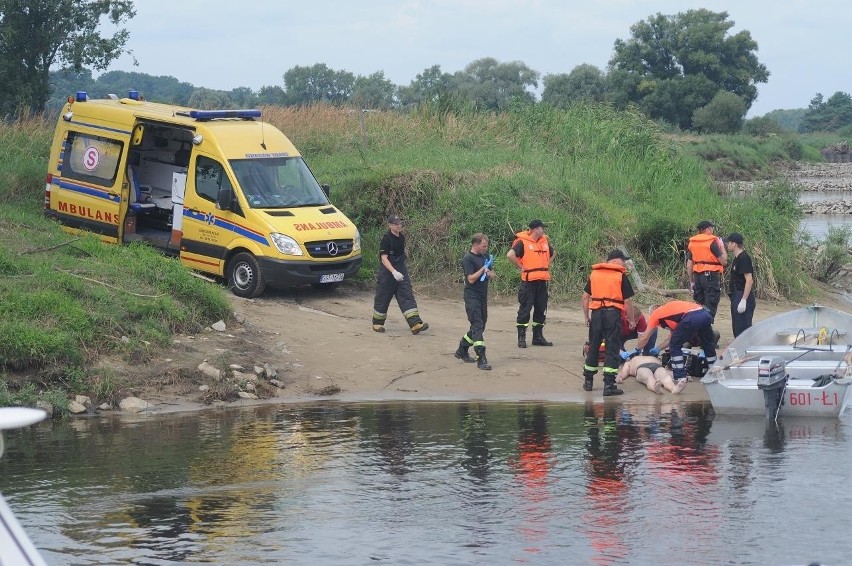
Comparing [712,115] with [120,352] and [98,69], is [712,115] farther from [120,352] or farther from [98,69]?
[120,352]

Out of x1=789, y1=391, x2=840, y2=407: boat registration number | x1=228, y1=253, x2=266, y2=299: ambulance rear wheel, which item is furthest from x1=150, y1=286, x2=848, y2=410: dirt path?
x1=789, y1=391, x2=840, y2=407: boat registration number

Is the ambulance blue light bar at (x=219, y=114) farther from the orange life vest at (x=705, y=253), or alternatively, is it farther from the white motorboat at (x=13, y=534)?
the white motorboat at (x=13, y=534)

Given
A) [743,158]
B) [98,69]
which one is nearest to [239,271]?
[98,69]

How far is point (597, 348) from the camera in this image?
49.0 ft

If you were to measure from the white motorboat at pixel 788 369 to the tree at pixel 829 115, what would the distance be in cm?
10804

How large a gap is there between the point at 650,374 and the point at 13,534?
11.8 metres

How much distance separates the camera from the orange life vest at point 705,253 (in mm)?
16953

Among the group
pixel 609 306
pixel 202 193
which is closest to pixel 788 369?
pixel 609 306

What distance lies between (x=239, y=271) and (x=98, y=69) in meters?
21.8

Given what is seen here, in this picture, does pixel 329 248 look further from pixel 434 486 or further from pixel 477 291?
pixel 434 486

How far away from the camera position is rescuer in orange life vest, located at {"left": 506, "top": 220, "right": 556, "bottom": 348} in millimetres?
17031

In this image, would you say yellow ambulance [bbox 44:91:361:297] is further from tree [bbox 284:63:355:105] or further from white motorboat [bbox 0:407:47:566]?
tree [bbox 284:63:355:105]

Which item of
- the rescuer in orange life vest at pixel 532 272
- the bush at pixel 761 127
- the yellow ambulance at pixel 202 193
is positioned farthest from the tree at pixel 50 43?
the bush at pixel 761 127

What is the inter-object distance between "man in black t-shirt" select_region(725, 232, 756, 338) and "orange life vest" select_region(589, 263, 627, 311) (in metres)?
2.67
